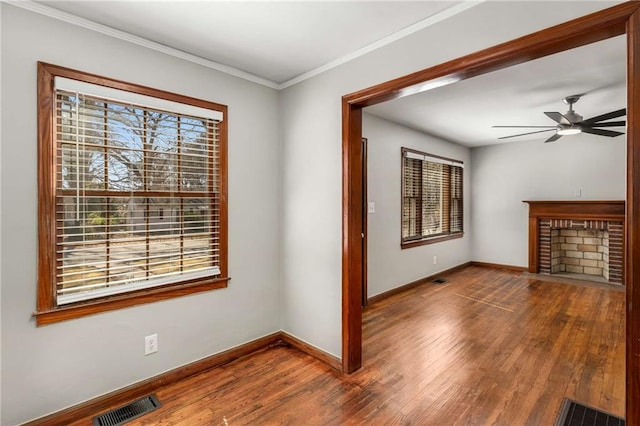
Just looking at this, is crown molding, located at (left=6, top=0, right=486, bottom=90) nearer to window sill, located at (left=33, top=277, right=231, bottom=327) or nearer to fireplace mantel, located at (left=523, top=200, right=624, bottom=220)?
window sill, located at (left=33, top=277, right=231, bottom=327)

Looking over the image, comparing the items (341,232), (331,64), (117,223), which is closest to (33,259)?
(117,223)

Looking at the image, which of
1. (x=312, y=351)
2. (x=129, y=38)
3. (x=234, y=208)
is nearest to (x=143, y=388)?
(x=312, y=351)

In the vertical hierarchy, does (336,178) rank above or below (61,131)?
below

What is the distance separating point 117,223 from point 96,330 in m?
0.71

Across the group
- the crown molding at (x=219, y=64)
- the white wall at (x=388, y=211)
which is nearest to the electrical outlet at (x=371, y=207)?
the white wall at (x=388, y=211)

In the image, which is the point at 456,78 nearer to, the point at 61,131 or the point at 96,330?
the point at 61,131

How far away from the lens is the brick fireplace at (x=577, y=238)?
510cm

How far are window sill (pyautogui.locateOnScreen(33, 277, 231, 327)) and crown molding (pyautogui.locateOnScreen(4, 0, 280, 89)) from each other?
5.79ft

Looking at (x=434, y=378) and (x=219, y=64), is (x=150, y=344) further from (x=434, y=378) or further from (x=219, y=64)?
(x=219, y=64)

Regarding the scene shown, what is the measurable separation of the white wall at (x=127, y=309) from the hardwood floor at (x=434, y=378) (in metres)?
0.27

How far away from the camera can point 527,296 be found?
447 cm

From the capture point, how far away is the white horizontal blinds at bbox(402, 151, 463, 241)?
4.98 m

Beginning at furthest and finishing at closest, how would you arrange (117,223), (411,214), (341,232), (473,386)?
(411,214) → (341,232) → (473,386) → (117,223)

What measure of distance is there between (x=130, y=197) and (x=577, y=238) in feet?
23.6
